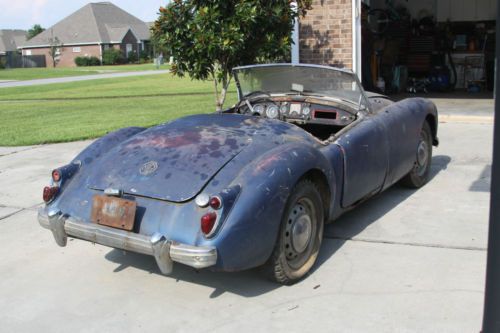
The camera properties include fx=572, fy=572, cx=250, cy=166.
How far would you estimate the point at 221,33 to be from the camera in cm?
748

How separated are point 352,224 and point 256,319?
74.3 inches

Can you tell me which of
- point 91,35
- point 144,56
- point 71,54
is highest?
point 91,35

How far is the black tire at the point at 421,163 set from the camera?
5.94 meters

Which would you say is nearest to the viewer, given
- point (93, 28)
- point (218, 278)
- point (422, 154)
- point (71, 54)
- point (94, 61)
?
point (218, 278)

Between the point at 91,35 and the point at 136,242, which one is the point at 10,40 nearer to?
the point at 91,35

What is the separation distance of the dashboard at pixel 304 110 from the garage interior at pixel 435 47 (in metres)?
9.92

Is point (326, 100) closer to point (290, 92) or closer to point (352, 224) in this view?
point (290, 92)

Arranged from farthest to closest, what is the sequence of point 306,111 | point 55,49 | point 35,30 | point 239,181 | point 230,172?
point 35,30
point 55,49
point 306,111
point 230,172
point 239,181

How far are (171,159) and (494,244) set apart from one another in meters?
2.29

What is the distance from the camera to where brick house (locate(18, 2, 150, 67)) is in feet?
245

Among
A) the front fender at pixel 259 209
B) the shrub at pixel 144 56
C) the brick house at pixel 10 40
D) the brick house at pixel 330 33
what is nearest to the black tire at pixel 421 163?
the front fender at pixel 259 209

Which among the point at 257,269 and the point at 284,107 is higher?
the point at 284,107

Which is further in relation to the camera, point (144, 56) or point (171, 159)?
point (144, 56)

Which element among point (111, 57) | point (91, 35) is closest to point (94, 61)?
point (111, 57)
